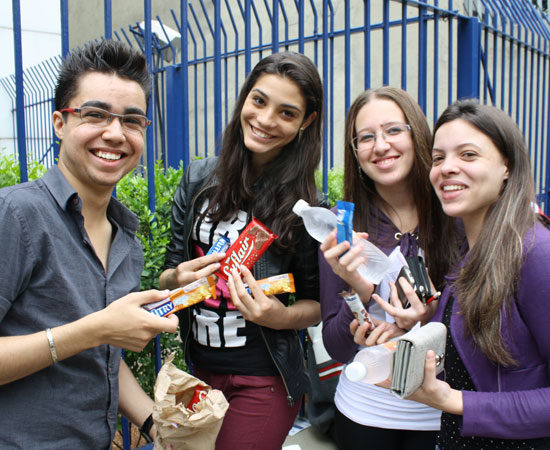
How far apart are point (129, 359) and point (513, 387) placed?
1888mm

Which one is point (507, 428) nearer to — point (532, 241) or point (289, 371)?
point (532, 241)

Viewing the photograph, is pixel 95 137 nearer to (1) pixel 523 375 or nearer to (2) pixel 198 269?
(2) pixel 198 269

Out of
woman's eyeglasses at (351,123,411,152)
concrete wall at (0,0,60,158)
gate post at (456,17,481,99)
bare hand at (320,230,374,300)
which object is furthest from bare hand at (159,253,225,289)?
concrete wall at (0,0,60,158)

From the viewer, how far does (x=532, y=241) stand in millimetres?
1538

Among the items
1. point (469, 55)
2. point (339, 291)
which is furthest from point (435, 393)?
point (469, 55)

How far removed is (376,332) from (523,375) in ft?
1.62

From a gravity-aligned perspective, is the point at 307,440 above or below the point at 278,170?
below

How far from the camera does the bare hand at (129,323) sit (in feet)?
4.49

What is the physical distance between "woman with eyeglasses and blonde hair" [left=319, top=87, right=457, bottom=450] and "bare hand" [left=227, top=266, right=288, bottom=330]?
0.88 feet

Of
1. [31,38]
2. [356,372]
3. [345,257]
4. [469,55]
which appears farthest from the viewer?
[31,38]

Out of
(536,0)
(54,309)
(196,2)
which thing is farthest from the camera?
(196,2)

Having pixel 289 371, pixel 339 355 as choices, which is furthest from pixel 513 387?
pixel 289 371

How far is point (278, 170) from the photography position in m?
2.22

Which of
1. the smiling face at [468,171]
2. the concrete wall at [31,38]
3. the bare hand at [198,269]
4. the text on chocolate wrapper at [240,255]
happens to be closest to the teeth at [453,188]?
the smiling face at [468,171]
